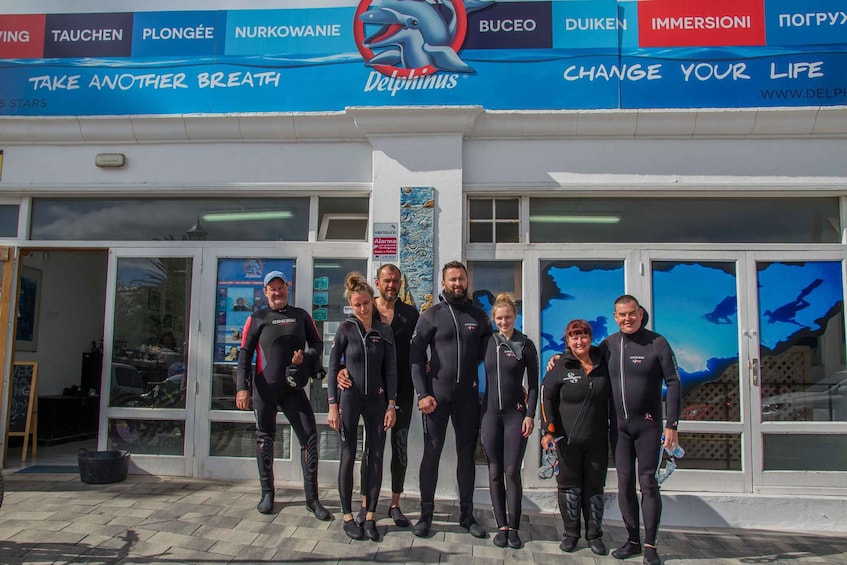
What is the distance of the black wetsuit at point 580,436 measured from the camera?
412cm

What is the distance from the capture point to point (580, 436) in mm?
4102

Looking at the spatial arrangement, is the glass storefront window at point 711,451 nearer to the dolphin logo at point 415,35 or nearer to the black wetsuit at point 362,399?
the black wetsuit at point 362,399

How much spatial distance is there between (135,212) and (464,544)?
4297 mm

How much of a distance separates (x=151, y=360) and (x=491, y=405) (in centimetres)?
341

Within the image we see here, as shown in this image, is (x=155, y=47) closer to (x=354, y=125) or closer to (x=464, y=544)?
(x=354, y=125)

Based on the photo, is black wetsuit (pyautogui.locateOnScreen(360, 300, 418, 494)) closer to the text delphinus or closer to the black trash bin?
the text delphinus

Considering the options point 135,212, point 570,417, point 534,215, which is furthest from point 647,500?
point 135,212

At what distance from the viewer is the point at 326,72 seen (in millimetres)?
5848

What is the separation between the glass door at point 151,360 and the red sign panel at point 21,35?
7.46ft

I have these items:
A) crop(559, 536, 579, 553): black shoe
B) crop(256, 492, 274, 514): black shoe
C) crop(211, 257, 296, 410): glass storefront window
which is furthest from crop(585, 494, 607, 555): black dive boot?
crop(211, 257, 296, 410): glass storefront window

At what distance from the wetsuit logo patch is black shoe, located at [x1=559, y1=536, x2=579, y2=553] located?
3.40ft

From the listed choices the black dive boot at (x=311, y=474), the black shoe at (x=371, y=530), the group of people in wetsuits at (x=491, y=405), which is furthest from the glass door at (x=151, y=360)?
the black shoe at (x=371, y=530)

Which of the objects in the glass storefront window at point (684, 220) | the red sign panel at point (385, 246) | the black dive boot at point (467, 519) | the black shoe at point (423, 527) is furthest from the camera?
the glass storefront window at point (684, 220)

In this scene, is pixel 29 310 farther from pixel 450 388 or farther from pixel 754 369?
pixel 754 369
